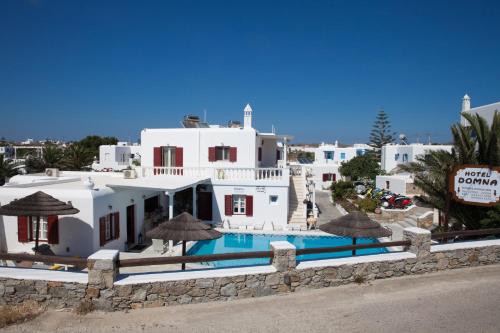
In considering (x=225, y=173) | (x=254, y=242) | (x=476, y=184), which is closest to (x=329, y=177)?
(x=225, y=173)

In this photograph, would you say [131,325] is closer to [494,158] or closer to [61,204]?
[61,204]

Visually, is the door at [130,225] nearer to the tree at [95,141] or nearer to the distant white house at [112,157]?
the distant white house at [112,157]

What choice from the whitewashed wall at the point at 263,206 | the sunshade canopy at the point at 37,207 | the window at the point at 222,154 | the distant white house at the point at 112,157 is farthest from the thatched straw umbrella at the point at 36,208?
the distant white house at the point at 112,157

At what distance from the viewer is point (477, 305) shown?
23.1ft

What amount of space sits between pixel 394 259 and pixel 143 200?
40.3 feet

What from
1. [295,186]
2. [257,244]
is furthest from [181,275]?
[295,186]

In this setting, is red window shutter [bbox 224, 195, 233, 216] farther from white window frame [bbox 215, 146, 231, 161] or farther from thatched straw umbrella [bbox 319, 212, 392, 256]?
thatched straw umbrella [bbox 319, 212, 392, 256]

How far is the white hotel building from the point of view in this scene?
42.3 feet

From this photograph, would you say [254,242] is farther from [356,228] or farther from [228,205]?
[356,228]

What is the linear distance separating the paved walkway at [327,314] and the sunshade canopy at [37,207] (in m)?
5.36

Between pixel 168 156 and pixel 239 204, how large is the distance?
6.10 m

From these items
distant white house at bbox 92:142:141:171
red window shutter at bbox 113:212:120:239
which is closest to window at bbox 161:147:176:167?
red window shutter at bbox 113:212:120:239

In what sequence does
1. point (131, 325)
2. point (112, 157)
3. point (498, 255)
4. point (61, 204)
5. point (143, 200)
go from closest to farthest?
point (131, 325) → point (498, 255) → point (61, 204) → point (143, 200) → point (112, 157)

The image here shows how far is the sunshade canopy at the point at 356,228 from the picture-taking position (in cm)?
1027
